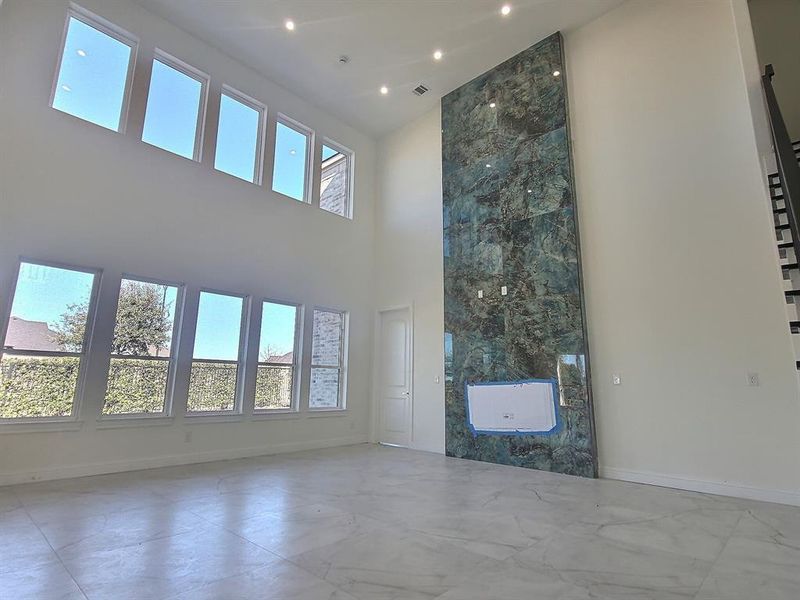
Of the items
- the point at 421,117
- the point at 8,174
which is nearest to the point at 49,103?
the point at 8,174

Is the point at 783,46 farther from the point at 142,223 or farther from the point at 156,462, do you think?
the point at 156,462

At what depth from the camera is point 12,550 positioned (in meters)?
2.49

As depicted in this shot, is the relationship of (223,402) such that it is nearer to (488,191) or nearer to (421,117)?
(488,191)

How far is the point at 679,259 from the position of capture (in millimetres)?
4582

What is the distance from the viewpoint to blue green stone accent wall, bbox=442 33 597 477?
520 centimetres

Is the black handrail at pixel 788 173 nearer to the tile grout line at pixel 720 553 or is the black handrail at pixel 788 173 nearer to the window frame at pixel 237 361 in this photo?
the tile grout line at pixel 720 553

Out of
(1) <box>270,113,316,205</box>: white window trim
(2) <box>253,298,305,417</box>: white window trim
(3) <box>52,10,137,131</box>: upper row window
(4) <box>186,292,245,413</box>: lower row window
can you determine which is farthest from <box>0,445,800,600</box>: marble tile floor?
(1) <box>270,113,316,205</box>: white window trim

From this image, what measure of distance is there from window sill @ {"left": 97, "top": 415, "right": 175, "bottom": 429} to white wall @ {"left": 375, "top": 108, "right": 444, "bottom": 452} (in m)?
3.63

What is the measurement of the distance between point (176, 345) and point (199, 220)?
172 centimetres

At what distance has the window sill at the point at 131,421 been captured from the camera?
474 cm

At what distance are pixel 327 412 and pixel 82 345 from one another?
11.6 ft

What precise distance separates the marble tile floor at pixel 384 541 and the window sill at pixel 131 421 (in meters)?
0.60

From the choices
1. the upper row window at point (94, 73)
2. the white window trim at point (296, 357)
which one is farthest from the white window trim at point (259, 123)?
the white window trim at point (296, 357)

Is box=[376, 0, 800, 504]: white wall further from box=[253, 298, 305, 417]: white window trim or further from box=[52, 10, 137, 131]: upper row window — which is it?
box=[52, 10, 137, 131]: upper row window
